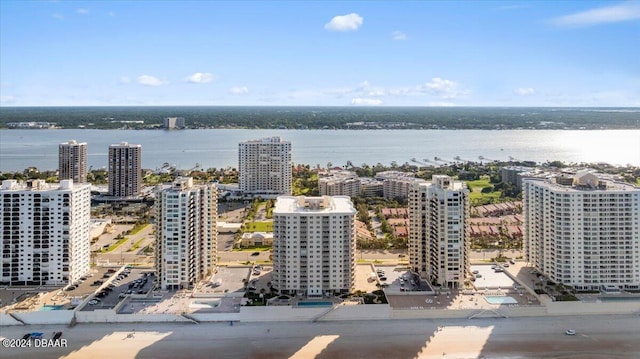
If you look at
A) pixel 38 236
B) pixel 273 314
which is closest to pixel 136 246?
pixel 38 236

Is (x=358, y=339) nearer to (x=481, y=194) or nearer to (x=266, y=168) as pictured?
(x=266, y=168)

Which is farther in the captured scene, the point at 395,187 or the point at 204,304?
the point at 395,187

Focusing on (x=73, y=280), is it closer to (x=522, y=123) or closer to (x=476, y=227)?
(x=476, y=227)

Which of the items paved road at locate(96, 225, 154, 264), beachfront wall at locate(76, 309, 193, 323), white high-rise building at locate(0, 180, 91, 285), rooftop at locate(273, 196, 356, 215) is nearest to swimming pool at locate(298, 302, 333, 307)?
rooftop at locate(273, 196, 356, 215)

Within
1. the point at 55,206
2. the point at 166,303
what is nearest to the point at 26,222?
the point at 55,206

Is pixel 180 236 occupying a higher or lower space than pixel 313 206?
lower

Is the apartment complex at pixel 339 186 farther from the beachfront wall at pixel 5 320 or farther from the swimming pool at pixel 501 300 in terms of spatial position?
the beachfront wall at pixel 5 320

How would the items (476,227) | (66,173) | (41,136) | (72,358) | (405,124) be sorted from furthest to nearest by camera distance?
(405,124), (41,136), (66,173), (476,227), (72,358)
